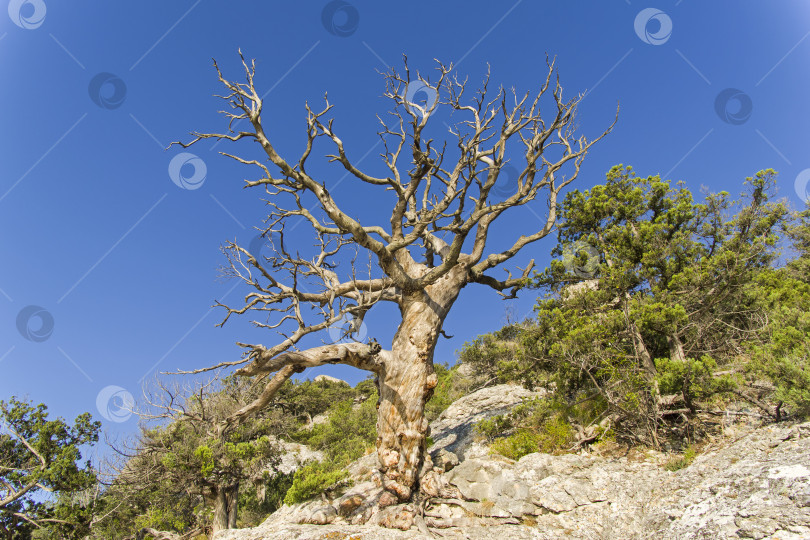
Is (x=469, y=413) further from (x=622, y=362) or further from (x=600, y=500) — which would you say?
(x=600, y=500)

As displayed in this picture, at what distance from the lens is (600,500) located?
19.5 ft

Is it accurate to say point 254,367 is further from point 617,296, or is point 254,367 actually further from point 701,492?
point 617,296

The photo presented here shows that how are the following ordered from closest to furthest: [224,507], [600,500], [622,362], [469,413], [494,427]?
1. [600,500]
2. [622,362]
3. [494,427]
4. [224,507]
5. [469,413]

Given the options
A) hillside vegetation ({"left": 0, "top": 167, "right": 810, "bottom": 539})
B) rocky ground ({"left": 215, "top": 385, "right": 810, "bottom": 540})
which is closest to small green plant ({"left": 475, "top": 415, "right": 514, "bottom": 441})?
hillside vegetation ({"left": 0, "top": 167, "right": 810, "bottom": 539})

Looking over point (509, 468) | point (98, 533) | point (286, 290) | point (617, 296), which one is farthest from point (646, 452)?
point (98, 533)

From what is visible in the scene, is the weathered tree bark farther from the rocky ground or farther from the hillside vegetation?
the rocky ground

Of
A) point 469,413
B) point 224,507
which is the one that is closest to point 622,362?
point 469,413

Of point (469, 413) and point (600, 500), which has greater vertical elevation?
point (469, 413)

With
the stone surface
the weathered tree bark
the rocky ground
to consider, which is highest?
the stone surface

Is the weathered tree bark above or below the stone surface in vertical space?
below

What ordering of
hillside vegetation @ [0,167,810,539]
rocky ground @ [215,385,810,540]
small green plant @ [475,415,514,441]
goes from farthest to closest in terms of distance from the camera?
small green plant @ [475,415,514,441], hillside vegetation @ [0,167,810,539], rocky ground @ [215,385,810,540]

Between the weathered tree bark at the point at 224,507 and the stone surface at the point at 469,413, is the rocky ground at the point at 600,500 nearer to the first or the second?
the stone surface at the point at 469,413

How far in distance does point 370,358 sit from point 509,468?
3282mm

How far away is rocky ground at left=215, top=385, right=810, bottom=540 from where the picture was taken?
397cm
